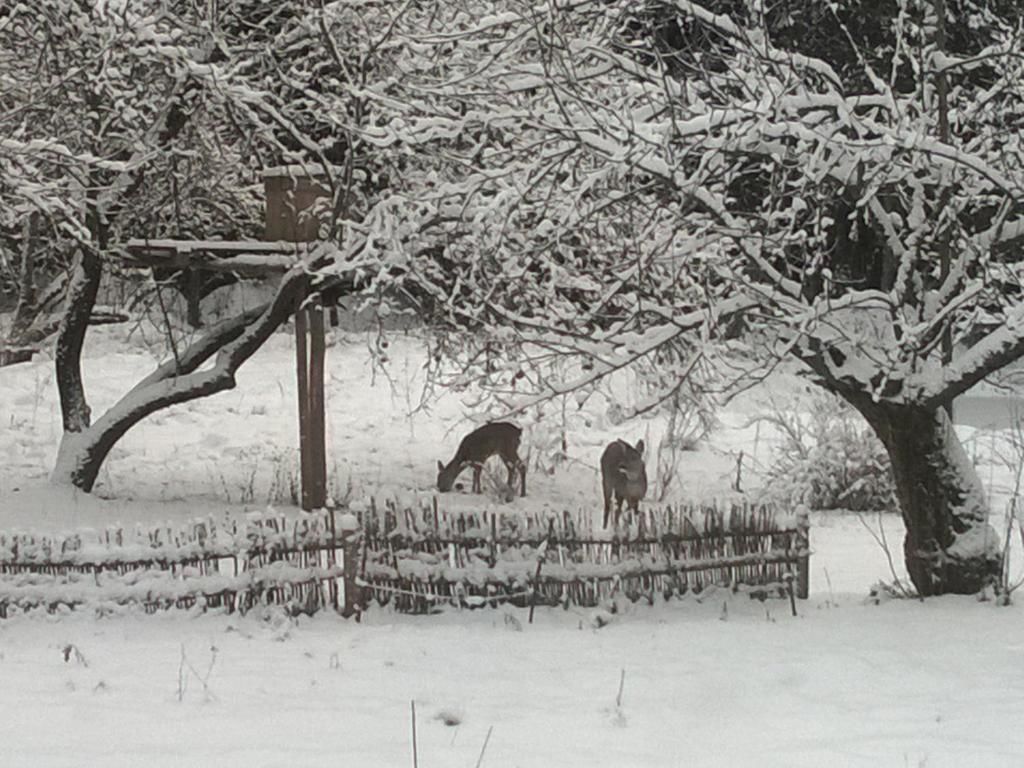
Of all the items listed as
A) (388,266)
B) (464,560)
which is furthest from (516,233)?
(464,560)

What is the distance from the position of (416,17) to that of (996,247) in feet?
16.3

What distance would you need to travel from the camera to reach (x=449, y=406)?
655 inches

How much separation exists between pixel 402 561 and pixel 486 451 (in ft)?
14.9

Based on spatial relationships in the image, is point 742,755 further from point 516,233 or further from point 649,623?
point 516,233

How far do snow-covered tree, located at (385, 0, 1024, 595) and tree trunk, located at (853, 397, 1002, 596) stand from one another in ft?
0.04

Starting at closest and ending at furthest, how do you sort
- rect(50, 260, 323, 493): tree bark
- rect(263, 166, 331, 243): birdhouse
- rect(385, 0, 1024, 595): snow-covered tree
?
rect(385, 0, 1024, 595): snow-covered tree, rect(263, 166, 331, 243): birdhouse, rect(50, 260, 323, 493): tree bark

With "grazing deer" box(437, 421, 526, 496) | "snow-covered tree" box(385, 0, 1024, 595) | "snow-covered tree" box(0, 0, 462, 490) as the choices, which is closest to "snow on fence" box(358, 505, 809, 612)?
"snow-covered tree" box(385, 0, 1024, 595)

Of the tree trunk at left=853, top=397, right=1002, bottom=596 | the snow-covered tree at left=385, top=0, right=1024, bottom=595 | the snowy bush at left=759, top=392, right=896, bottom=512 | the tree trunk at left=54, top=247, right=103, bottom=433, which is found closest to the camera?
the snow-covered tree at left=385, top=0, right=1024, bottom=595

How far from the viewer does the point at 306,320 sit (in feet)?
35.6

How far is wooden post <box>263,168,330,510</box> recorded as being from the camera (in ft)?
33.3

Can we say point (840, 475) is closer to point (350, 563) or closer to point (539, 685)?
point (350, 563)

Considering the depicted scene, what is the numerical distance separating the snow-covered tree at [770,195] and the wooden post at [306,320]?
2.17 m

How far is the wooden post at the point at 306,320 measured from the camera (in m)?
10.2

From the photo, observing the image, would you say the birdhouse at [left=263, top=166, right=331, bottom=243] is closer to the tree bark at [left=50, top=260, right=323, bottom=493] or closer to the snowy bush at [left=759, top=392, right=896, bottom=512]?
the tree bark at [left=50, top=260, right=323, bottom=493]
